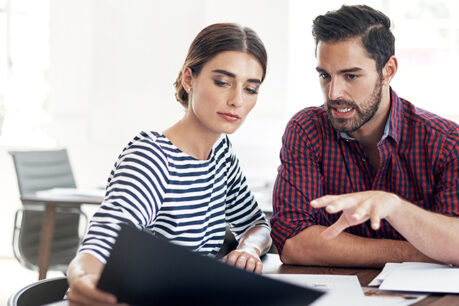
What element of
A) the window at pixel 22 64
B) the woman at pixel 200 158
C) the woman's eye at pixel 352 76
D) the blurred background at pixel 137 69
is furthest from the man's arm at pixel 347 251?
the window at pixel 22 64

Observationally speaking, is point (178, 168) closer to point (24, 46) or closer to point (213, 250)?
point (213, 250)

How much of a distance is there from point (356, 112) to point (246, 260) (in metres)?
0.54

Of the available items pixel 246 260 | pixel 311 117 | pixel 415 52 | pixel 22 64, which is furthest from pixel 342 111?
pixel 22 64

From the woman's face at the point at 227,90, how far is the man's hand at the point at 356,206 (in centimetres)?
43

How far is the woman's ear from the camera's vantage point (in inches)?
66.7

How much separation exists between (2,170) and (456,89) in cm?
374

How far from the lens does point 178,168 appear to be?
1559 mm

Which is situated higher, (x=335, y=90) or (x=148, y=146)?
(x=335, y=90)

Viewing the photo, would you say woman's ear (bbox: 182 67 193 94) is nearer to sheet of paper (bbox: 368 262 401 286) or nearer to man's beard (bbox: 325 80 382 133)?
man's beard (bbox: 325 80 382 133)

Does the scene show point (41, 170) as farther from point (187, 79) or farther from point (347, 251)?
point (347, 251)

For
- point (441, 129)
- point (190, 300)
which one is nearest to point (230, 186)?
point (441, 129)

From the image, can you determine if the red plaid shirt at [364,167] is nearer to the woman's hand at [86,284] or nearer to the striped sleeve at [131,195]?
the striped sleeve at [131,195]

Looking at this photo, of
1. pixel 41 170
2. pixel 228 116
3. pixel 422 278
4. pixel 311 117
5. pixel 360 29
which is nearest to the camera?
pixel 422 278

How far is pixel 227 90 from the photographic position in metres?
1.59
